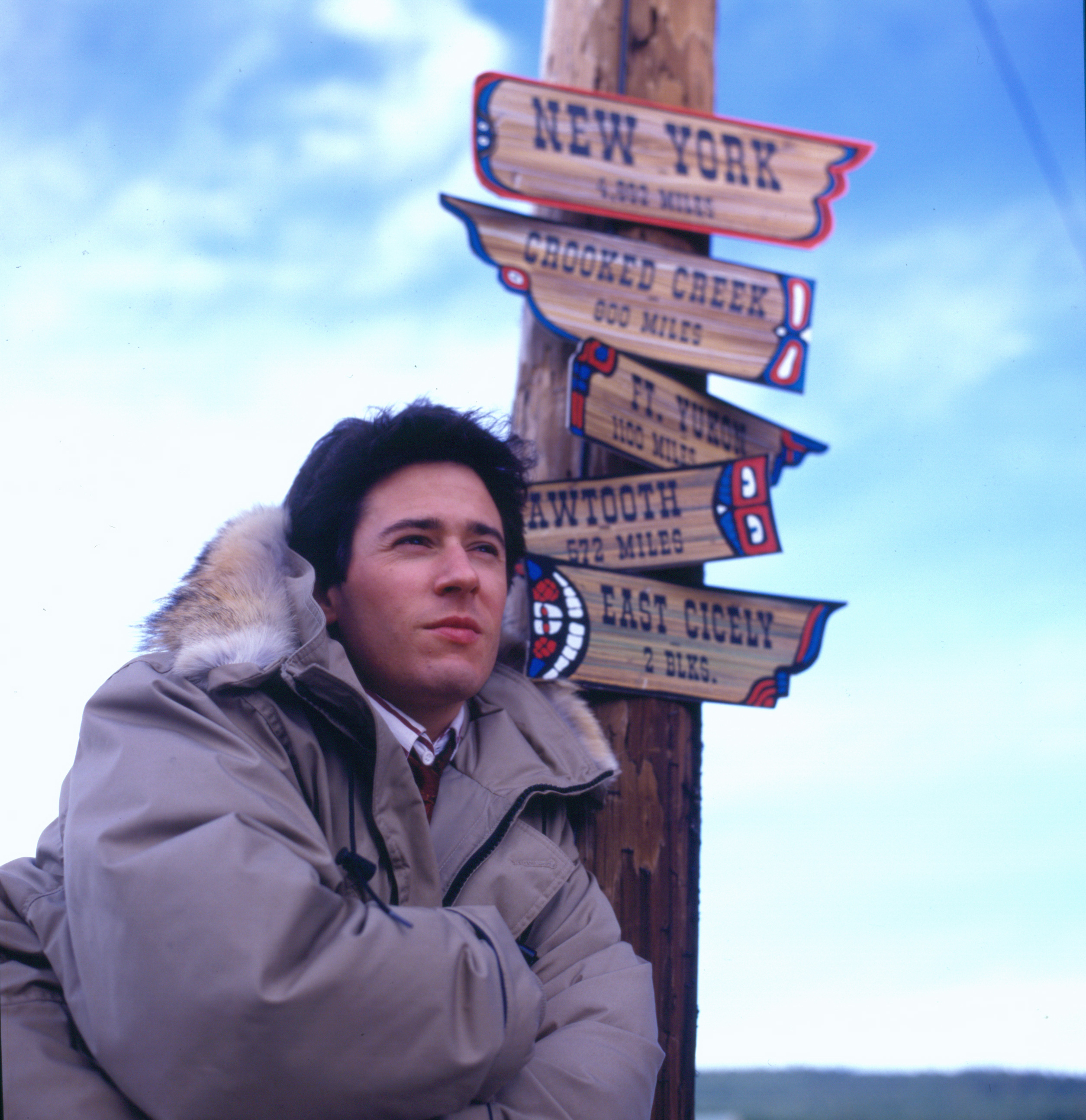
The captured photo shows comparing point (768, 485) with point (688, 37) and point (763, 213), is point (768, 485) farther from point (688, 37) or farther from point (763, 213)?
point (688, 37)

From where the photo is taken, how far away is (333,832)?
6.45ft

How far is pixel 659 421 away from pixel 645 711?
834mm

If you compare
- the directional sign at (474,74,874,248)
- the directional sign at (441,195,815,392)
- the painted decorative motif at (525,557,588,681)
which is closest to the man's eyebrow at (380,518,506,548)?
the painted decorative motif at (525,557,588,681)

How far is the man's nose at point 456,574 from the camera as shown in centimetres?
224

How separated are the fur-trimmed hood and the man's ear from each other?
0.14 metres

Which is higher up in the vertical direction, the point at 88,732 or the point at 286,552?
the point at 286,552

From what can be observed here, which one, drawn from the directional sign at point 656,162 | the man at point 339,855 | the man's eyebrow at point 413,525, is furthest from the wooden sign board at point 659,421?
the man's eyebrow at point 413,525

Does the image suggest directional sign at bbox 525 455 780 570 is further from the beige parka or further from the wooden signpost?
the beige parka

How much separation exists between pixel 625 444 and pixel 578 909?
1266 mm

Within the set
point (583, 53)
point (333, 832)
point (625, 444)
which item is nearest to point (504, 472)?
point (625, 444)

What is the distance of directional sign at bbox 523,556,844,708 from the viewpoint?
267cm

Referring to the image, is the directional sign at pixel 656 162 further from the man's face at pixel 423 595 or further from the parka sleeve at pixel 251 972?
the parka sleeve at pixel 251 972

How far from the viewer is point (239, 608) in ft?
6.83

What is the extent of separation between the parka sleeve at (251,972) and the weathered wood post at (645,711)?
0.89 m
